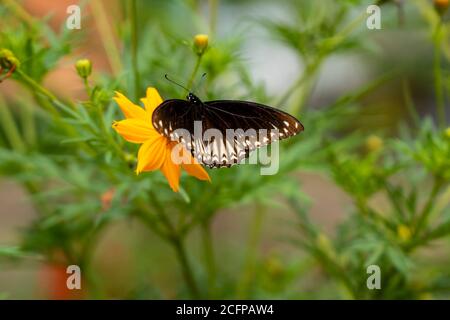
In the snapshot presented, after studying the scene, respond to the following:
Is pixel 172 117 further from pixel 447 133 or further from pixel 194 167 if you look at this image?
pixel 447 133

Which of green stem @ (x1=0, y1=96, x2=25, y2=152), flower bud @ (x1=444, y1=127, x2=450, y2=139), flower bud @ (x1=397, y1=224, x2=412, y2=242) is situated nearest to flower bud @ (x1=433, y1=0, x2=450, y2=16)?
flower bud @ (x1=444, y1=127, x2=450, y2=139)

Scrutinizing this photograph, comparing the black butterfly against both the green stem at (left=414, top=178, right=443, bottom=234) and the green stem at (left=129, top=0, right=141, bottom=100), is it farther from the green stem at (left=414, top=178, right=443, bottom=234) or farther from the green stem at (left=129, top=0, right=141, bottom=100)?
the green stem at (left=414, top=178, right=443, bottom=234)

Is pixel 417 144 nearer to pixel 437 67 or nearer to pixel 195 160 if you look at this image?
pixel 437 67

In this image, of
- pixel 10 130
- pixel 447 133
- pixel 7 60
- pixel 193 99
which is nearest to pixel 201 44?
pixel 193 99

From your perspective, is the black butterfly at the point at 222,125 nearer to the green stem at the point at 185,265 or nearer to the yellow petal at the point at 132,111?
the yellow petal at the point at 132,111

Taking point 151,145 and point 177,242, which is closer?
point 151,145

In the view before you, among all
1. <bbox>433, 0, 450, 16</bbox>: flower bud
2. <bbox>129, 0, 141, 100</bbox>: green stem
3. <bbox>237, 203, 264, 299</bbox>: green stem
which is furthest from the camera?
<bbox>237, 203, 264, 299</bbox>: green stem

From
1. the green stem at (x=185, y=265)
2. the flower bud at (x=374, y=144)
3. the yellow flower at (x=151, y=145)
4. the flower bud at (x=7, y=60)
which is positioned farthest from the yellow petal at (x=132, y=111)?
the flower bud at (x=374, y=144)
